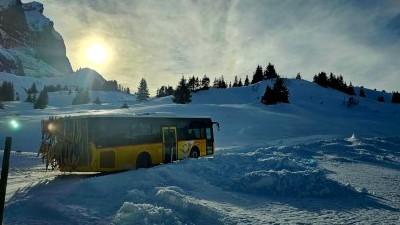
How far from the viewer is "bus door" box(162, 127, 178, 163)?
73.7ft

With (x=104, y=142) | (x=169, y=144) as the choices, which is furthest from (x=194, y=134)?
(x=104, y=142)

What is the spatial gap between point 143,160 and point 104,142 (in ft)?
10.6

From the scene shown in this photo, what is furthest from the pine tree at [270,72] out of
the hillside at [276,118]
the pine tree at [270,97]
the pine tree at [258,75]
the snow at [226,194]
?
the snow at [226,194]

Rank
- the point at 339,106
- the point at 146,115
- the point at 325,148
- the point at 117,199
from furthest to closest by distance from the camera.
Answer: the point at 339,106
the point at 325,148
the point at 146,115
the point at 117,199

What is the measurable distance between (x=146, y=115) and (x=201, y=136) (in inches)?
250

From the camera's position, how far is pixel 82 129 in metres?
17.8

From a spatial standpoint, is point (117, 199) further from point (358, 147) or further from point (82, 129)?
point (358, 147)

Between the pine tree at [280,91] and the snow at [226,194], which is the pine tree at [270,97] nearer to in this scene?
the pine tree at [280,91]

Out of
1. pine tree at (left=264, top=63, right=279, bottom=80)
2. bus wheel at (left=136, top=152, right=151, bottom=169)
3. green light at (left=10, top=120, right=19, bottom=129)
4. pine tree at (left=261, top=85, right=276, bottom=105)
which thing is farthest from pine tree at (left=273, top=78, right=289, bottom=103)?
bus wheel at (left=136, top=152, right=151, bottom=169)

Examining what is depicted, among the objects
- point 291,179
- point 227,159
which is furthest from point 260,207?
point 227,159

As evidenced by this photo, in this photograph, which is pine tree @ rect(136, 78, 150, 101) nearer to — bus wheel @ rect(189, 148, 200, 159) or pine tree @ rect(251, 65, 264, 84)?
pine tree @ rect(251, 65, 264, 84)

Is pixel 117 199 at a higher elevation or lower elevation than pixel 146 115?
lower

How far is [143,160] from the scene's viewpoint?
20.7 metres

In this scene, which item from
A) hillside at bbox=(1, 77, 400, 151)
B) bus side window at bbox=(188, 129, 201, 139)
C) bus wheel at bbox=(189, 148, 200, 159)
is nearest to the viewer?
bus side window at bbox=(188, 129, 201, 139)
